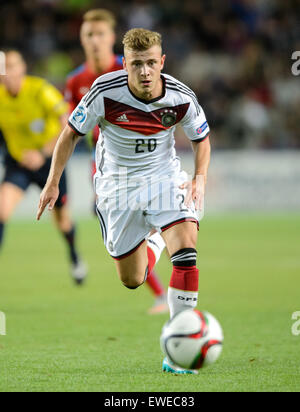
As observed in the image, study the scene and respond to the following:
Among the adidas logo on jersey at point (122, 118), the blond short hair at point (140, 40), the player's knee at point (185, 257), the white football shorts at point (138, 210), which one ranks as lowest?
the player's knee at point (185, 257)

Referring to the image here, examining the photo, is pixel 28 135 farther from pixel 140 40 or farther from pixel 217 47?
pixel 217 47

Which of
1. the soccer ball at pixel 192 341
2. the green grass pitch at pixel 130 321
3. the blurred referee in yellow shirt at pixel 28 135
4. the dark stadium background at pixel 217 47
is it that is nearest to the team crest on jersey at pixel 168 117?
the soccer ball at pixel 192 341

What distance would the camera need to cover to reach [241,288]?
9031 millimetres

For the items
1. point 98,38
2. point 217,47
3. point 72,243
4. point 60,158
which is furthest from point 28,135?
point 217,47

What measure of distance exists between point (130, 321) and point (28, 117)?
3.25m

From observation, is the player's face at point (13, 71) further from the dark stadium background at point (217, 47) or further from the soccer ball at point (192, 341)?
the dark stadium background at point (217, 47)

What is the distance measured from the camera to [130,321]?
709 centimetres

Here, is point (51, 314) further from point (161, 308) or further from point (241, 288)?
point (241, 288)

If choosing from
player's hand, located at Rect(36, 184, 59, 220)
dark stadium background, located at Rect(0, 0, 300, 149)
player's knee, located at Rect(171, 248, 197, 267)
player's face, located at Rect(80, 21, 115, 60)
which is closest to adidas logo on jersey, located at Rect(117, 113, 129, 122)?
player's hand, located at Rect(36, 184, 59, 220)

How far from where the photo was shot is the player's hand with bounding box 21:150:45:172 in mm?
8969

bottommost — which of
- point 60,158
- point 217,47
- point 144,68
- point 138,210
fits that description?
point 138,210

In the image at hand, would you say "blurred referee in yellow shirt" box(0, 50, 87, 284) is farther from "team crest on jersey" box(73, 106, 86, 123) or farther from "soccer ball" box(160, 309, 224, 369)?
"soccer ball" box(160, 309, 224, 369)

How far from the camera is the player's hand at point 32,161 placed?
8969 millimetres

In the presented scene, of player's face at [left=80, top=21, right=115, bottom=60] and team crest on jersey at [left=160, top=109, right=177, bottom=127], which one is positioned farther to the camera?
player's face at [left=80, top=21, right=115, bottom=60]
